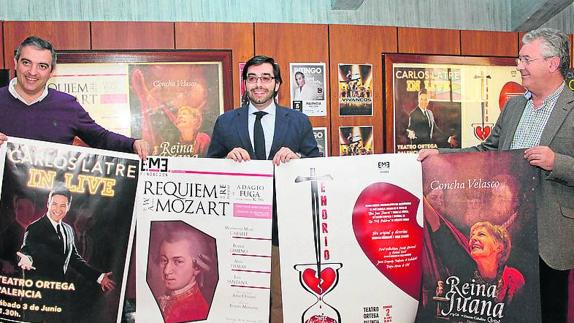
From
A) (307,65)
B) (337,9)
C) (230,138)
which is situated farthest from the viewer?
(337,9)

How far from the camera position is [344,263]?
2.13 metres

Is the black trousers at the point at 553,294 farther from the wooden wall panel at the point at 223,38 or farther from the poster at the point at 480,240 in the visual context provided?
the wooden wall panel at the point at 223,38

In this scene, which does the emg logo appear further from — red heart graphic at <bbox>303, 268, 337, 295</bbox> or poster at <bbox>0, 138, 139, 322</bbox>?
red heart graphic at <bbox>303, 268, 337, 295</bbox>

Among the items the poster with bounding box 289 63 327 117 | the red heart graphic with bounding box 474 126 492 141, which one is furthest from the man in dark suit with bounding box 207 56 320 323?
the red heart graphic with bounding box 474 126 492 141

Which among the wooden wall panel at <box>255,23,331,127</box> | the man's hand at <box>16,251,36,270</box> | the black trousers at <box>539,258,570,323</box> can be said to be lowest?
the black trousers at <box>539,258,570,323</box>

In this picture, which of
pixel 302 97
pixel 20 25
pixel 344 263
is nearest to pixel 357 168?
pixel 344 263

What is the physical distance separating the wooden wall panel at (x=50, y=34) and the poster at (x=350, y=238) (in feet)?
6.49

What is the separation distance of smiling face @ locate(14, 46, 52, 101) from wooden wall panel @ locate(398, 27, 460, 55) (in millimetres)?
2579

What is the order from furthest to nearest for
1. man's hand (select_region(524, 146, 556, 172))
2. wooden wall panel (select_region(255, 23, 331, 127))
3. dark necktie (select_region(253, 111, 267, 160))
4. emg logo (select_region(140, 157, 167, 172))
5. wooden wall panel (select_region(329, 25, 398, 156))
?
1. wooden wall panel (select_region(329, 25, 398, 156))
2. wooden wall panel (select_region(255, 23, 331, 127))
3. dark necktie (select_region(253, 111, 267, 160))
4. emg logo (select_region(140, 157, 167, 172))
5. man's hand (select_region(524, 146, 556, 172))

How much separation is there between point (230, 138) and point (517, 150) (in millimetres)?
1187

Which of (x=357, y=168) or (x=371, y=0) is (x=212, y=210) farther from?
(x=371, y=0)

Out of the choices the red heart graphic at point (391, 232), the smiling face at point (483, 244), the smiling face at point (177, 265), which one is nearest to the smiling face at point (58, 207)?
the smiling face at point (177, 265)

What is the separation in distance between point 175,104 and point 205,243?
5.34 feet

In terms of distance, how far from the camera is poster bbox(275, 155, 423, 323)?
6.93ft
